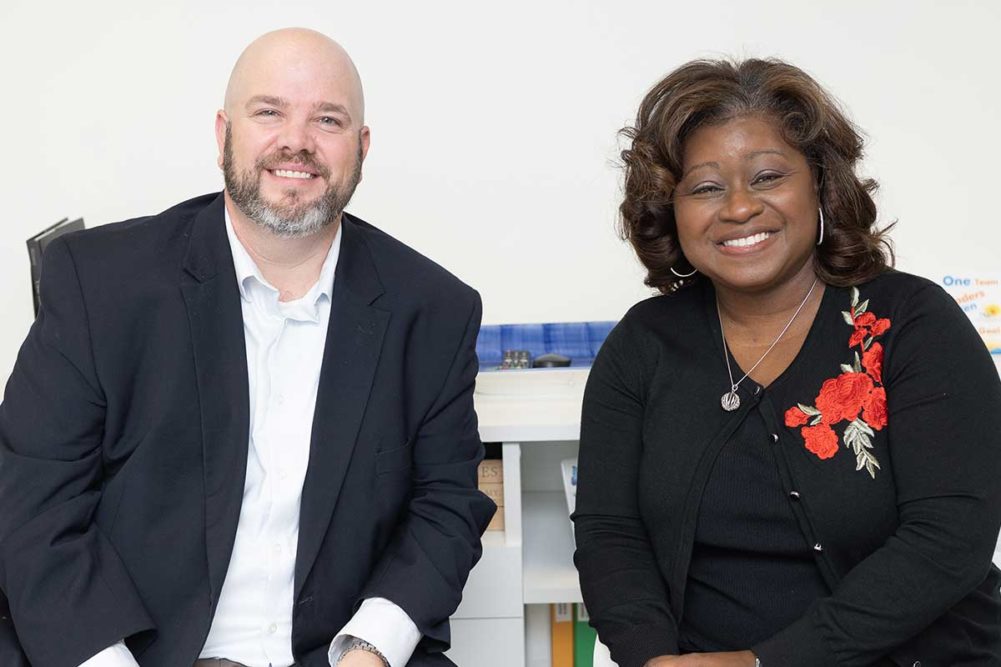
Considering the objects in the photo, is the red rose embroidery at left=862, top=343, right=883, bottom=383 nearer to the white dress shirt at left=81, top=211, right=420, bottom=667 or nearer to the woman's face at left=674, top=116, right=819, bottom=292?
the woman's face at left=674, top=116, right=819, bottom=292

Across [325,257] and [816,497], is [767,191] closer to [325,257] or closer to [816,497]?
[816,497]

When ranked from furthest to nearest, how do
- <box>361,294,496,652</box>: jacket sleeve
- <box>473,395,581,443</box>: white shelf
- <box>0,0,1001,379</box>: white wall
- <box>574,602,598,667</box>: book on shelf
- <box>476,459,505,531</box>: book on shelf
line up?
<box>0,0,1001,379</box>: white wall
<box>574,602,598,667</box>: book on shelf
<box>476,459,505,531</box>: book on shelf
<box>473,395,581,443</box>: white shelf
<box>361,294,496,652</box>: jacket sleeve

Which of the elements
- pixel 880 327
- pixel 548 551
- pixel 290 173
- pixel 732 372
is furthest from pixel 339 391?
pixel 548 551

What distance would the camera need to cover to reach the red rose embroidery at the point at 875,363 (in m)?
2.00

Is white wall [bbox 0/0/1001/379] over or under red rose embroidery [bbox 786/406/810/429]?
over

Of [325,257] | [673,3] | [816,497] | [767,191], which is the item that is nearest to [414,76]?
[673,3]

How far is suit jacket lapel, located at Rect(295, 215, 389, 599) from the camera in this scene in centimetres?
207

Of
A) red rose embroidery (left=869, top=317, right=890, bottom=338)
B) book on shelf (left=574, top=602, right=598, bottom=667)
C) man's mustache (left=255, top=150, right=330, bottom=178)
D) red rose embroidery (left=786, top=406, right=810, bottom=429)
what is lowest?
book on shelf (left=574, top=602, right=598, bottom=667)

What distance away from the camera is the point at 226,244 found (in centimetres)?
214

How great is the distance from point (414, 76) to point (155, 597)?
7.43 feet

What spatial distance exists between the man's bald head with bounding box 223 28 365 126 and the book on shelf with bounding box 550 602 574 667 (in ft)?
5.07

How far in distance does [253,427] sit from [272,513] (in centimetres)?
16

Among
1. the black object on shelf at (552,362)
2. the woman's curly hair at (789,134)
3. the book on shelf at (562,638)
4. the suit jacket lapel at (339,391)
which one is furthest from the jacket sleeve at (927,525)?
the black object on shelf at (552,362)

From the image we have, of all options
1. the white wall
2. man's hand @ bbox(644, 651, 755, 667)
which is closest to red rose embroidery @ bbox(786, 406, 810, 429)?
man's hand @ bbox(644, 651, 755, 667)
